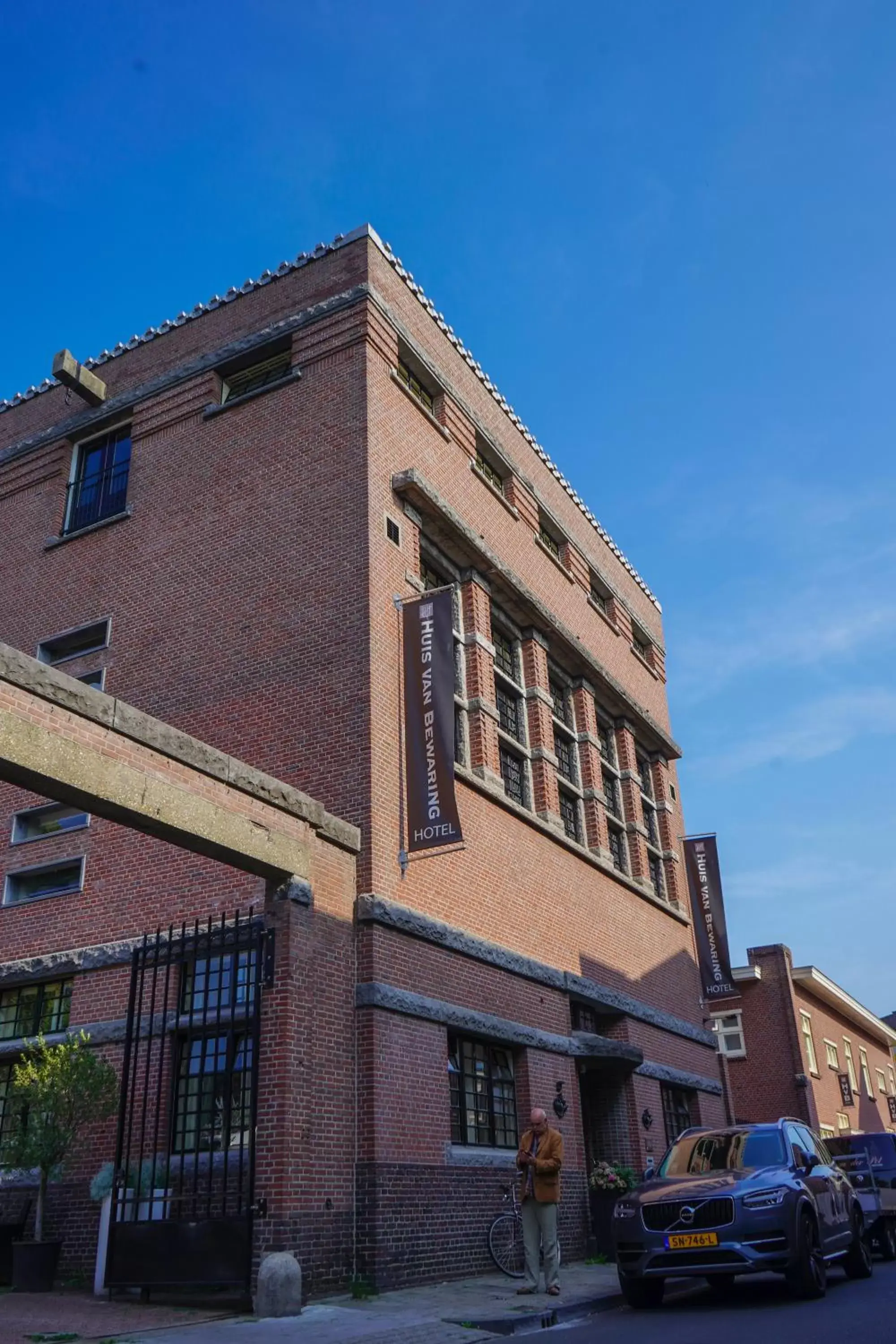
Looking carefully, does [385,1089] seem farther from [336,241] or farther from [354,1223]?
[336,241]

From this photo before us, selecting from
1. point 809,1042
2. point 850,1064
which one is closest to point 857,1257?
point 809,1042

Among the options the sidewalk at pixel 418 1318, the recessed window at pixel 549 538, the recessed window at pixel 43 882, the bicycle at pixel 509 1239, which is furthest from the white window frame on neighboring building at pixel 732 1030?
the recessed window at pixel 43 882

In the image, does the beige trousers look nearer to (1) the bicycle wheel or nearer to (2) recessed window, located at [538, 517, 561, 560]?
(1) the bicycle wheel

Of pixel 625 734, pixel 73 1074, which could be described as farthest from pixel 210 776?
pixel 625 734

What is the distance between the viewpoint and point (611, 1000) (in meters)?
19.0

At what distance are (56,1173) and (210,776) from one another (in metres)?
4.83

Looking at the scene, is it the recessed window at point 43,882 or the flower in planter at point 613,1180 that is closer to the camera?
the recessed window at point 43,882

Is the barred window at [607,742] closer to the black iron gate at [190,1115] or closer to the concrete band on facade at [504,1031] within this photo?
the concrete band on facade at [504,1031]

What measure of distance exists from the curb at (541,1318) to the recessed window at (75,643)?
36.0 feet

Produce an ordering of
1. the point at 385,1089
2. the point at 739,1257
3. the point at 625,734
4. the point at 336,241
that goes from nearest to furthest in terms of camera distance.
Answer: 1. the point at 739,1257
2. the point at 385,1089
3. the point at 336,241
4. the point at 625,734

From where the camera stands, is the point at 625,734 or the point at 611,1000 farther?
the point at 625,734

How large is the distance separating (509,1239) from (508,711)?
7.89 metres

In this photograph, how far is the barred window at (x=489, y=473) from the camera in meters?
20.0

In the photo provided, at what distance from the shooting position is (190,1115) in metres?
12.6
